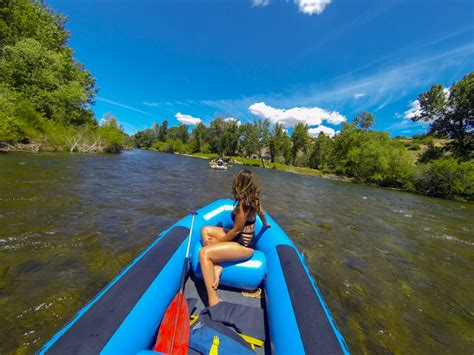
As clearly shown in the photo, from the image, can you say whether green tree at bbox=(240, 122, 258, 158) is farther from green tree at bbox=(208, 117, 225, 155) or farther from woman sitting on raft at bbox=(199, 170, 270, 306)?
woman sitting on raft at bbox=(199, 170, 270, 306)

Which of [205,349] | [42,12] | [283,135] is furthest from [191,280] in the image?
[283,135]

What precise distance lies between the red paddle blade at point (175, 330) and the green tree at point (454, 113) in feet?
107

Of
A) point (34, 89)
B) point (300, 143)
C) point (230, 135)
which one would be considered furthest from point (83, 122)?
point (300, 143)

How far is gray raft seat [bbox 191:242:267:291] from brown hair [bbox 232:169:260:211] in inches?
26.6

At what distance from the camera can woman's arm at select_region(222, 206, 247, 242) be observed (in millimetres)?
2592

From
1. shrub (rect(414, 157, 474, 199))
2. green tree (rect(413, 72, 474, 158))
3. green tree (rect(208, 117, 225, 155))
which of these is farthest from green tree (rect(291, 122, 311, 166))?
shrub (rect(414, 157, 474, 199))

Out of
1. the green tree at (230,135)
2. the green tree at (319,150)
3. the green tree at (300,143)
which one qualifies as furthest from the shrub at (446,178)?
the green tree at (230,135)

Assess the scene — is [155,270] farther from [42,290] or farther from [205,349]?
[42,290]

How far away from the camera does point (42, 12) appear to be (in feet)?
72.9

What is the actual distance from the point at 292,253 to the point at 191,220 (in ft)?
5.14

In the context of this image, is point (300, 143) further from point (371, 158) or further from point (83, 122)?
point (83, 122)

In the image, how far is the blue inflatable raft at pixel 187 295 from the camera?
50.1 inches

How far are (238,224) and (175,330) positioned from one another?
1299mm

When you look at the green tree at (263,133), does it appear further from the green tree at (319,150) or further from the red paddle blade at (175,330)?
the red paddle blade at (175,330)
